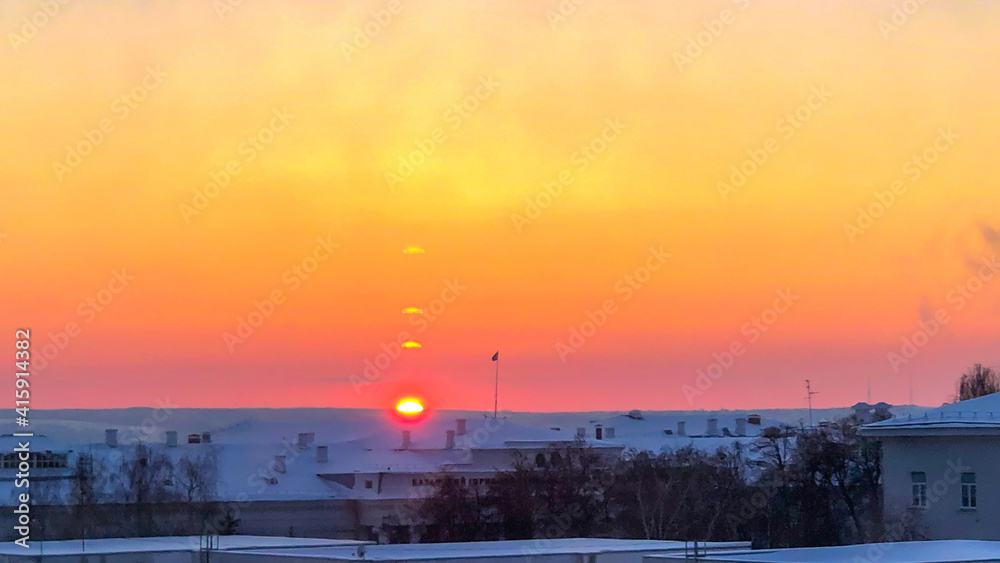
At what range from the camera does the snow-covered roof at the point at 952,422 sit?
47.3m

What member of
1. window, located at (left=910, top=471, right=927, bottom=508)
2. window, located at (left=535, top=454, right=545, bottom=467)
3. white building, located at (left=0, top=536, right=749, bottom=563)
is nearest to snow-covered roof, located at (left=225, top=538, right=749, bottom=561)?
white building, located at (left=0, top=536, right=749, bottom=563)

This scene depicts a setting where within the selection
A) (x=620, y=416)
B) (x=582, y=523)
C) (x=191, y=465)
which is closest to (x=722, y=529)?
(x=582, y=523)

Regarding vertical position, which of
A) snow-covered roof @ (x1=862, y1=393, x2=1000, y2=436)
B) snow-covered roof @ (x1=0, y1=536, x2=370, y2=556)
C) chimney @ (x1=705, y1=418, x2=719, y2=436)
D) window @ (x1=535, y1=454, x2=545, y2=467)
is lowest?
snow-covered roof @ (x1=0, y1=536, x2=370, y2=556)

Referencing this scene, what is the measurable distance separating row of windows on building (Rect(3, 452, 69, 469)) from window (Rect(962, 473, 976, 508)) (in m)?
53.7

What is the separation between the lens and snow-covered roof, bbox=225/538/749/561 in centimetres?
3140

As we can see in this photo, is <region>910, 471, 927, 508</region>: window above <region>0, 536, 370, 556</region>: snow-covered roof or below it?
above

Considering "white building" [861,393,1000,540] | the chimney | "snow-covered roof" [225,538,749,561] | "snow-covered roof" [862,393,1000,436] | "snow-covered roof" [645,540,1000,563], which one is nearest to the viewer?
"snow-covered roof" [645,540,1000,563]

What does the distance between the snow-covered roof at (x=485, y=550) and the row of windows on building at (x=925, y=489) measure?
1558cm

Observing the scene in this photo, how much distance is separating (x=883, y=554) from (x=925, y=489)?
23489 mm

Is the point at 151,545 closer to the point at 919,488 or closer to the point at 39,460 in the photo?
the point at 919,488

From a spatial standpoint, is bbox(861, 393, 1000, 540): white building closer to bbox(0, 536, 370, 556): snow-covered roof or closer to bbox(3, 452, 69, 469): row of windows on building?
bbox(0, 536, 370, 556): snow-covered roof

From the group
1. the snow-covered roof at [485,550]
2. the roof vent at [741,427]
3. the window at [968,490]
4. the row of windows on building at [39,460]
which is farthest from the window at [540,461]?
the snow-covered roof at [485,550]

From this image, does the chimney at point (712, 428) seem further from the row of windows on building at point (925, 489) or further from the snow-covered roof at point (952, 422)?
the row of windows on building at point (925, 489)

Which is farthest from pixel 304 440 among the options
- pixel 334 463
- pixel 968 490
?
pixel 968 490
